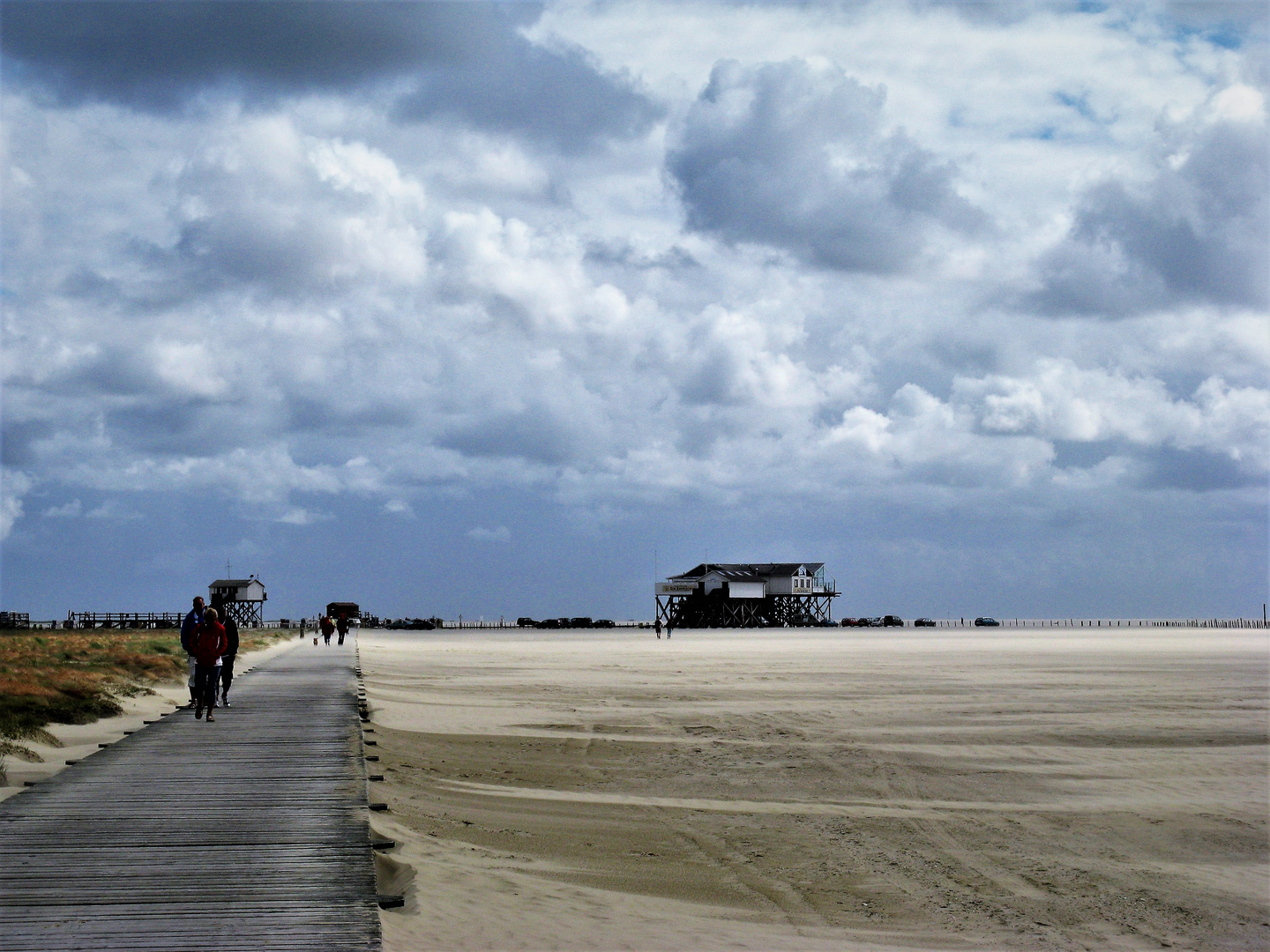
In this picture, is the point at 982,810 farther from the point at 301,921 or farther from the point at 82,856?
the point at 82,856

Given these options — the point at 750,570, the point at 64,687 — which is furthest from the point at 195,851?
the point at 750,570

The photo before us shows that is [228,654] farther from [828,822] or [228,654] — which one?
[828,822]

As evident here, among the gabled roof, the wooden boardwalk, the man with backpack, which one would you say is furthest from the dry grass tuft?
the gabled roof

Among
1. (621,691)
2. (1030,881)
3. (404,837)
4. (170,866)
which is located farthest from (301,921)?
(621,691)

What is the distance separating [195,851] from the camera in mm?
8758

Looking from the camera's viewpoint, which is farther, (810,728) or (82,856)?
(810,728)

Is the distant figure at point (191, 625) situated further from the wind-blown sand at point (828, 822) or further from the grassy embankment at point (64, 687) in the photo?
the wind-blown sand at point (828, 822)

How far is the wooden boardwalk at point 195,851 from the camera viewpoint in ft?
22.5

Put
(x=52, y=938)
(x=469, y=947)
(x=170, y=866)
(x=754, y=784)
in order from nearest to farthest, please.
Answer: (x=52, y=938) < (x=469, y=947) < (x=170, y=866) < (x=754, y=784)

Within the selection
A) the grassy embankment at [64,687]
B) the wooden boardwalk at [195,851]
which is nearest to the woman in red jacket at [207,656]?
the wooden boardwalk at [195,851]

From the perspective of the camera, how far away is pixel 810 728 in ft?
63.5

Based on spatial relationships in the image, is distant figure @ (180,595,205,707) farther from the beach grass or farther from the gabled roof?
the gabled roof

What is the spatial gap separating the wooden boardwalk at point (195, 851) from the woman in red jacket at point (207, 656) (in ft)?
5.57

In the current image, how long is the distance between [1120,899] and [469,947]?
18.4 ft
